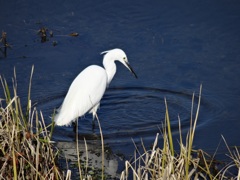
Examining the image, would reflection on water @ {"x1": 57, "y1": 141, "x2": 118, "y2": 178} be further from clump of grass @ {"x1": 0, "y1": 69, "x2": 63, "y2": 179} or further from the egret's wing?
clump of grass @ {"x1": 0, "y1": 69, "x2": 63, "y2": 179}

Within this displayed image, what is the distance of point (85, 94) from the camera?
6.25 meters

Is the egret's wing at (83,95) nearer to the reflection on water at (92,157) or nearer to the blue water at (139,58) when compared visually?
the blue water at (139,58)

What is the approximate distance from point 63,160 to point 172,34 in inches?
132

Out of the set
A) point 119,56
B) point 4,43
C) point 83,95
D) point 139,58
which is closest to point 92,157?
point 83,95

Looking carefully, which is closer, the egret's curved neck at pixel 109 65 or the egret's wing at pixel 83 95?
the egret's wing at pixel 83 95

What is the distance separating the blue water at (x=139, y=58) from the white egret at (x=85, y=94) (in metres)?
0.17

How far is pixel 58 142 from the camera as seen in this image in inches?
223

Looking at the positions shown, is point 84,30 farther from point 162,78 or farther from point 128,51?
point 162,78

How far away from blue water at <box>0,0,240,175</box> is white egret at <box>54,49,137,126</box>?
0.55 ft

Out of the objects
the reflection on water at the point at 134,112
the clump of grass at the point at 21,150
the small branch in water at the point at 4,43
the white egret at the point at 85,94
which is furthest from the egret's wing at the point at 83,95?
the clump of grass at the point at 21,150

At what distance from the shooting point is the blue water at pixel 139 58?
6035mm

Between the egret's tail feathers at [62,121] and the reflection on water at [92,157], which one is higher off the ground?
the egret's tail feathers at [62,121]

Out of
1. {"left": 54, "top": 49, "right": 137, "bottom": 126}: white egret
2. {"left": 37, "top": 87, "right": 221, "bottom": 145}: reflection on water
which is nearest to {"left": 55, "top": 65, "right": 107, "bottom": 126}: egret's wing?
{"left": 54, "top": 49, "right": 137, "bottom": 126}: white egret

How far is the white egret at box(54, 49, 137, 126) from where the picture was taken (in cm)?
604
